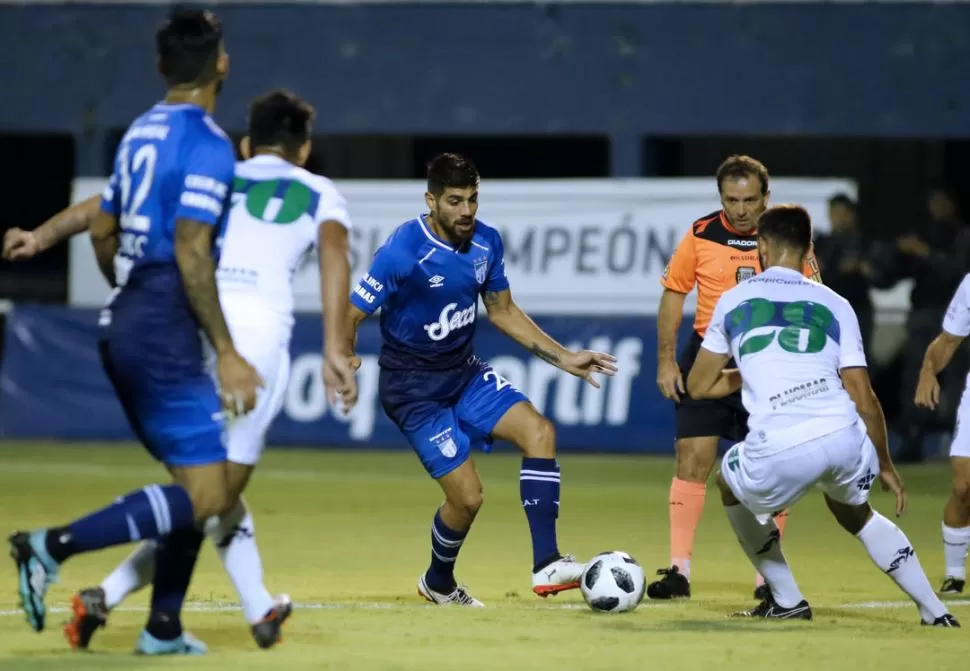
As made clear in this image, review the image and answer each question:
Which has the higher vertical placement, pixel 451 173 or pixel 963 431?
pixel 451 173

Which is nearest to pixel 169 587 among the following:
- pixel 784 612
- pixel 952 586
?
pixel 784 612

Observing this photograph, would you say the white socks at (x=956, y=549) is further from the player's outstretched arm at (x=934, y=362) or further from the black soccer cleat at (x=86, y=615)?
the black soccer cleat at (x=86, y=615)

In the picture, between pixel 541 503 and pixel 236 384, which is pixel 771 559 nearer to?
pixel 541 503

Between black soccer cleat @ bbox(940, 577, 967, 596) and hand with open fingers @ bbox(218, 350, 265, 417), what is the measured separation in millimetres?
4257

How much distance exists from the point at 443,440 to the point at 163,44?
9.60 ft

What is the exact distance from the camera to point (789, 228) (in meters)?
7.80

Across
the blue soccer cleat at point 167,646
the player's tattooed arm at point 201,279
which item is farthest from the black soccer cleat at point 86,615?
the player's tattooed arm at point 201,279

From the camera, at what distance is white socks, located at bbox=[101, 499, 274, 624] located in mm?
6832

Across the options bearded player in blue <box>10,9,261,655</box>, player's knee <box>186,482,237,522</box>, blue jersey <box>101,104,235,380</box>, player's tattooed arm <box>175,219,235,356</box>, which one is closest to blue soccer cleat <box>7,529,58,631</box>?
bearded player in blue <box>10,9,261,655</box>

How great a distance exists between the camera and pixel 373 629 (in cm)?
752

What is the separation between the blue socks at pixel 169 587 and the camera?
6.71 m

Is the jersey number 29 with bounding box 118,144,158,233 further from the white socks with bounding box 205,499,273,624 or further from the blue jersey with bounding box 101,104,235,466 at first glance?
the white socks with bounding box 205,499,273,624

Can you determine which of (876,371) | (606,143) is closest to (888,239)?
(606,143)

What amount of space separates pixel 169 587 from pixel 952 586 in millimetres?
4271
